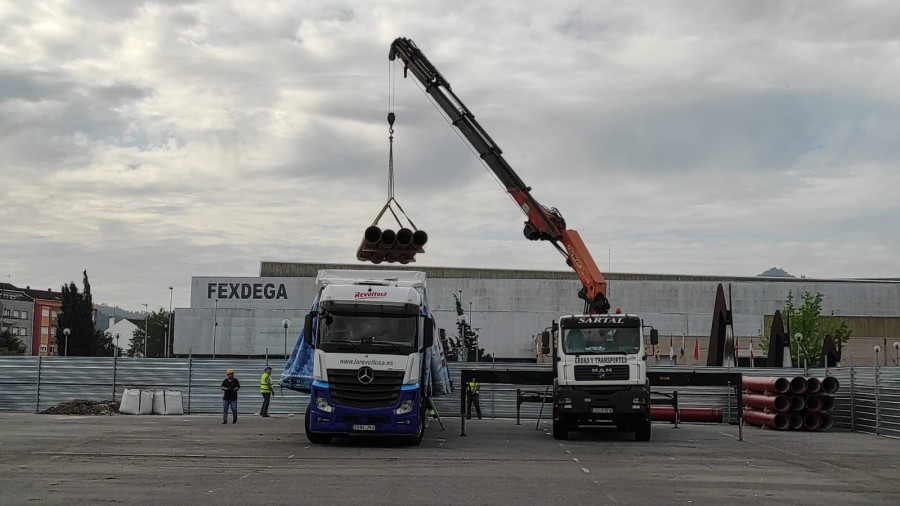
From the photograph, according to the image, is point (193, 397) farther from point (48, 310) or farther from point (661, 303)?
point (48, 310)

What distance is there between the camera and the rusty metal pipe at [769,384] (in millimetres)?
30562

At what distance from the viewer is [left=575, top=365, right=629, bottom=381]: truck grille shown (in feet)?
79.5

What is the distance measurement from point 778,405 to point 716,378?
20.3ft

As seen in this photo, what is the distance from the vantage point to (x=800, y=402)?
30.7 m

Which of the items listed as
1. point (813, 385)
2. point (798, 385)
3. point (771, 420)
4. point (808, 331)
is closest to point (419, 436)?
point (798, 385)

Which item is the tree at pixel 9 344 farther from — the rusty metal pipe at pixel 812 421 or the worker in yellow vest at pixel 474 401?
the rusty metal pipe at pixel 812 421

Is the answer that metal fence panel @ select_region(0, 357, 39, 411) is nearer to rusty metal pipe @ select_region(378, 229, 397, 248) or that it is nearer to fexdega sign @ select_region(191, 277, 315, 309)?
rusty metal pipe @ select_region(378, 229, 397, 248)

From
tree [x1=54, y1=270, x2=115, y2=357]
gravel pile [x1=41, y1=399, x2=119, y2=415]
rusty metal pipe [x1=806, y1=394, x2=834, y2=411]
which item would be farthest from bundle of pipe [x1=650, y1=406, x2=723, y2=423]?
tree [x1=54, y1=270, x2=115, y2=357]

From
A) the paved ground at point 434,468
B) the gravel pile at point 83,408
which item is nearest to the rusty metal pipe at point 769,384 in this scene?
the paved ground at point 434,468

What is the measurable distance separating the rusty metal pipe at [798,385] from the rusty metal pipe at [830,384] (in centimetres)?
53

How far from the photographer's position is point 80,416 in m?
33.2

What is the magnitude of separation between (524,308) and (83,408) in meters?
53.1

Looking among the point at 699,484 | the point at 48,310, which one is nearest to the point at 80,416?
the point at 699,484

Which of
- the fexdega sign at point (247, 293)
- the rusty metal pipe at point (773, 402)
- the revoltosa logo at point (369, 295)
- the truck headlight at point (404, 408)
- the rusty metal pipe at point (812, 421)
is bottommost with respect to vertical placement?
the rusty metal pipe at point (812, 421)
